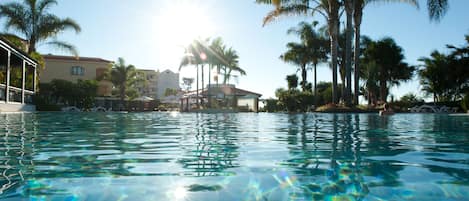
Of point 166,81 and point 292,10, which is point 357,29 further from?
point 166,81

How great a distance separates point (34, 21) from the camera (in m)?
22.5

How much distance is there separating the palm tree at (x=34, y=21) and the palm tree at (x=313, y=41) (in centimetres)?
2027

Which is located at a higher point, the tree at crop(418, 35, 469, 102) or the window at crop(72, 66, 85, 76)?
the window at crop(72, 66, 85, 76)

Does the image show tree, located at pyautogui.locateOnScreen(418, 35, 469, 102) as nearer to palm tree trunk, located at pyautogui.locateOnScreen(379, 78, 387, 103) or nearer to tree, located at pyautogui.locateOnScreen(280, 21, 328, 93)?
palm tree trunk, located at pyautogui.locateOnScreen(379, 78, 387, 103)

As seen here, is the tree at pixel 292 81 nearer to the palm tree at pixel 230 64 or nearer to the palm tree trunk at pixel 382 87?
the palm tree at pixel 230 64

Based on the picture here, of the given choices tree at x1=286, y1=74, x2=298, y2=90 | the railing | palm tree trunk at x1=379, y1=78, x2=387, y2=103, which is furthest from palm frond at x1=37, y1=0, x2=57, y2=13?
→ tree at x1=286, y1=74, x2=298, y2=90

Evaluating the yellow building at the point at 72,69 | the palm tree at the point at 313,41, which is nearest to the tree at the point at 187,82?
the yellow building at the point at 72,69

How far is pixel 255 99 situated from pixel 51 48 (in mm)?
19728

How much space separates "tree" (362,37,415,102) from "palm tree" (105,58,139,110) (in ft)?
87.1

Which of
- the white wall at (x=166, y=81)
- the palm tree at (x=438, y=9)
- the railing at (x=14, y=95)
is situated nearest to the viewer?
the palm tree at (x=438, y=9)

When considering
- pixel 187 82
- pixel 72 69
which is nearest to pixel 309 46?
pixel 72 69

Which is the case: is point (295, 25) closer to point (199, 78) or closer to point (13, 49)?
point (199, 78)

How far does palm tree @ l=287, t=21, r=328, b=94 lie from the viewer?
35031 millimetres

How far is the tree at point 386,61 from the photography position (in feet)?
112
